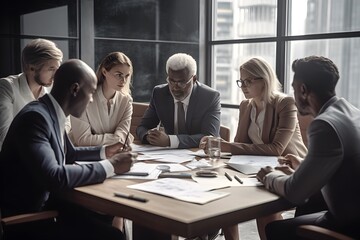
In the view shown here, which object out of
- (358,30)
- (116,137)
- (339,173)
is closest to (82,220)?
(116,137)

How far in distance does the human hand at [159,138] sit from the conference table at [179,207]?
3.29 feet

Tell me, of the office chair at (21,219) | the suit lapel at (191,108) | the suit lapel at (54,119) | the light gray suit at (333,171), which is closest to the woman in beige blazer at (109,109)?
the suit lapel at (191,108)

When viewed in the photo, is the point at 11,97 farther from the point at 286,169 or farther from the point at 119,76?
the point at 286,169

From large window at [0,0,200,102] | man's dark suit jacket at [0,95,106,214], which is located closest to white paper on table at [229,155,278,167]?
man's dark suit jacket at [0,95,106,214]

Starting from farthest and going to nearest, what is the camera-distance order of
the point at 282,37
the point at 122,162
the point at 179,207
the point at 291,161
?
the point at 282,37 < the point at 291,161 < the point at 122,162 < the point at 179,207

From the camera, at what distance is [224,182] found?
2020 millimetres

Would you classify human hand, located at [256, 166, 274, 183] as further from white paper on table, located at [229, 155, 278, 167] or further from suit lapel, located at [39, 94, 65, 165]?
suit lapel, located at [39, 94, 65, 165]

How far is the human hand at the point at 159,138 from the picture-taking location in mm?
3006

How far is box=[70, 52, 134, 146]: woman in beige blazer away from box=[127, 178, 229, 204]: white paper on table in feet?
3.65

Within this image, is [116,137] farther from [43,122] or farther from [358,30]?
[358,30]

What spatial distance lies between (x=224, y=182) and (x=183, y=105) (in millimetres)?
1415

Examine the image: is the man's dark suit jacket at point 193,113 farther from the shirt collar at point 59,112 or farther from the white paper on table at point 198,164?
the shirt collar at point 59,112

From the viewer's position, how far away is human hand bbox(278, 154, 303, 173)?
2.20 m

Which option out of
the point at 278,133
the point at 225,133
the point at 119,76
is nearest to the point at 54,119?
the point at 119,76
